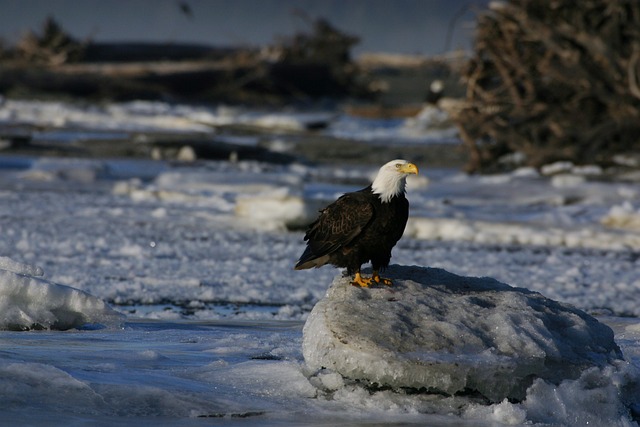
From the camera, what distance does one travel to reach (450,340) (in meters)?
4.07

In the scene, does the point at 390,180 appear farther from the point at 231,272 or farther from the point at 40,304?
the point at 231,272

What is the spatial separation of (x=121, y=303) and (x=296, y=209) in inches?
147

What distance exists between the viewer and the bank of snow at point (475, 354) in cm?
396

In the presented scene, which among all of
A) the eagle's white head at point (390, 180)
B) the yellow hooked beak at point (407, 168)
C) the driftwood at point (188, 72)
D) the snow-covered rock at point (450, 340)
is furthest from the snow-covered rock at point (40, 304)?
the driftwood at point (188, 72)

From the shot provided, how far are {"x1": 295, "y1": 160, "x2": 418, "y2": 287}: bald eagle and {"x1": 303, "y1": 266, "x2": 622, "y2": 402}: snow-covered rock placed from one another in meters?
0.17

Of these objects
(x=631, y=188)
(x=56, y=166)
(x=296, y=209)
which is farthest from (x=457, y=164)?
(x=296, y=209)

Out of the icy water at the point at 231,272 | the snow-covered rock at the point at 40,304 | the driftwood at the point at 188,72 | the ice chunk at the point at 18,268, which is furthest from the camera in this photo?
the driftwood at the point at 188,72

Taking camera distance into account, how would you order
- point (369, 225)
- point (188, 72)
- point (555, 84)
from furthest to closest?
1. point (188, 72)
2. point (555, 84)
3. point (369, 225)

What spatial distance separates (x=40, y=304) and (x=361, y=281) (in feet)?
4.56

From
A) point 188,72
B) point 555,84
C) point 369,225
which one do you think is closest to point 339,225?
point 369,225

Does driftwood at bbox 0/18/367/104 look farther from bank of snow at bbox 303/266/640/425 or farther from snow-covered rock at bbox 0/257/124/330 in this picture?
bank of snow at bbox 303/266/640/425

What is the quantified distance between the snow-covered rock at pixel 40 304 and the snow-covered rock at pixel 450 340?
1.18m

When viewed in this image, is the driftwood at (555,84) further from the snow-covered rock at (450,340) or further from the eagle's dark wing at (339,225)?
the snow-covered rock at (450,340)

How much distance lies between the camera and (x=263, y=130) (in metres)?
23.1
